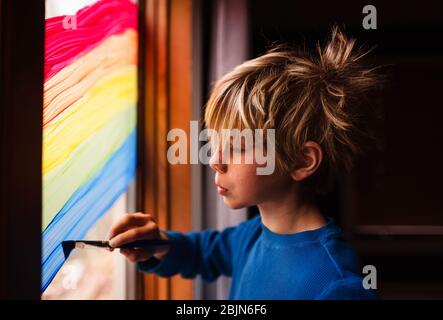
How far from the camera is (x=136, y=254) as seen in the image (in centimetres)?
67

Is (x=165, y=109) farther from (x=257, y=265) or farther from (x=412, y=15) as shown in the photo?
(x=412, y=15)

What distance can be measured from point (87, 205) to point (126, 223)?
65 millimetres

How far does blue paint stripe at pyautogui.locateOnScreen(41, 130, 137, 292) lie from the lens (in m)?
0.51

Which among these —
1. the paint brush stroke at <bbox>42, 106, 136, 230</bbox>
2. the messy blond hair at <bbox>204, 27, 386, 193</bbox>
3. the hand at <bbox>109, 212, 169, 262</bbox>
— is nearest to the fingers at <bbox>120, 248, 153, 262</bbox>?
the hand at <bbox>109, 212, 169, 262</bbox>

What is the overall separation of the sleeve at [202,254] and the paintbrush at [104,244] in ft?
0.12

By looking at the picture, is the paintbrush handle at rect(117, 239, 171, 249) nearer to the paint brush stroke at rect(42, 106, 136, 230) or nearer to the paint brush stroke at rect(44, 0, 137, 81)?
the paint brush stroke at rect(42, 106, 136, 230)

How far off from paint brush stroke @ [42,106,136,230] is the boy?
0.10 metres

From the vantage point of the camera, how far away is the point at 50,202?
1.66 ft

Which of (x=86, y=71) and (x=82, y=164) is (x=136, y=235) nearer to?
(x=82, y=164)

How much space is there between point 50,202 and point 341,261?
1.34ft

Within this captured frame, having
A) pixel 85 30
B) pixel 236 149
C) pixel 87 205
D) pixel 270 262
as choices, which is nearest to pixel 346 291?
pixel 270 262

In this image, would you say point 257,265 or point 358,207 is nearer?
point 257,265

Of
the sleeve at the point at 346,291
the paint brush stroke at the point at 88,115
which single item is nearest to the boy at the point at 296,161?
the sleeve at the point at 346,291

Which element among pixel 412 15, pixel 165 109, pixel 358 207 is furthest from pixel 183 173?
pixel 358 207
